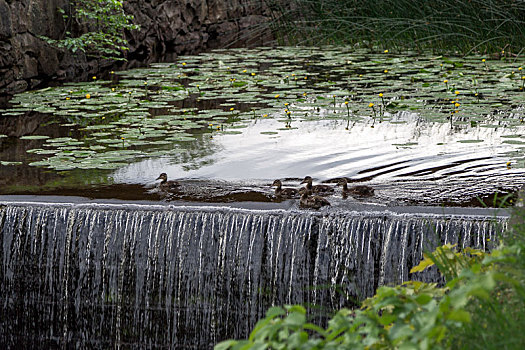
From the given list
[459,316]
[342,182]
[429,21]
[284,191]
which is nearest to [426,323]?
[459,316]

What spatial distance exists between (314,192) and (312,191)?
0.06 feet

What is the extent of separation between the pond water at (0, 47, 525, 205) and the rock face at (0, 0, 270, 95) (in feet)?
1.95

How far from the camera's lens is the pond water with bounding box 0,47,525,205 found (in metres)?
4.69

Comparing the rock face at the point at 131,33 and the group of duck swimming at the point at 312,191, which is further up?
the rock face at the point at 131,33

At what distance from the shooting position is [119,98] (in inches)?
310

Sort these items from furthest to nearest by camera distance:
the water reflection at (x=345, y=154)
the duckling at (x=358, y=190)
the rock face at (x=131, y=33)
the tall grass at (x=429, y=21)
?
the rock face at (x=131, y=33), the tall grass at (x=429, y=21), the water reflection at (x=345, y=154), the duckling at (x=358, y=190)

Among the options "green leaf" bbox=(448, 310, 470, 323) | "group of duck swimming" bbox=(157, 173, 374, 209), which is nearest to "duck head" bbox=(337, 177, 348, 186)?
"group of duck swimming" bbox=(157, 173, 374, 209)

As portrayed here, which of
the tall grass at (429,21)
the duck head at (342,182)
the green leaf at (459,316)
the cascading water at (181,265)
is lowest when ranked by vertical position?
the cascading water at (181,265)

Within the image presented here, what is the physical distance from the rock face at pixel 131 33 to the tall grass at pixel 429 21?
1.09 meters

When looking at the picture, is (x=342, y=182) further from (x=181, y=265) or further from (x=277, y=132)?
(x=277, y=132)

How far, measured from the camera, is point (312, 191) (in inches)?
169

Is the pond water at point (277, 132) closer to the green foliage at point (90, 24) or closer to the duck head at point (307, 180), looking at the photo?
the duck head at point (307, 180)

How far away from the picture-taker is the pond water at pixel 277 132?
4.69 metres

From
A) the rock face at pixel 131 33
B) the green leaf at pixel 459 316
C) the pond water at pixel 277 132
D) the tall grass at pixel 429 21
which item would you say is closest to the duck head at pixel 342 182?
the pond water at pixel 277 132
